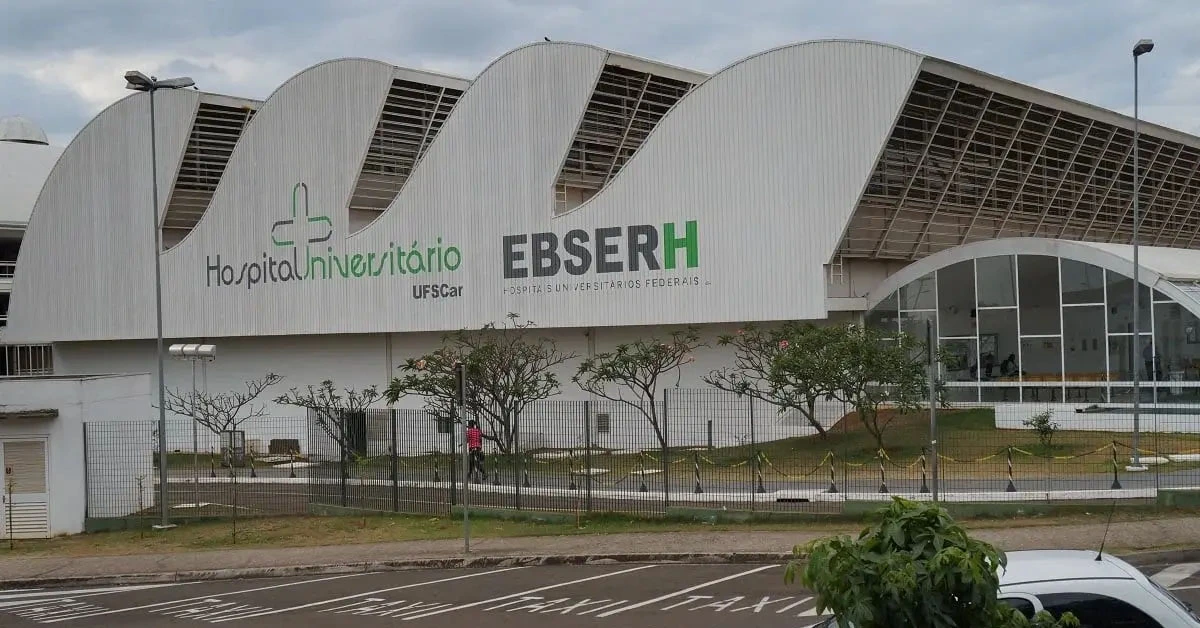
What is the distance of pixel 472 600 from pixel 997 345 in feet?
79.0

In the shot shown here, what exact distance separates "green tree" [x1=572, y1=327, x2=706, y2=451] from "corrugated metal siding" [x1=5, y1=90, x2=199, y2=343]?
22.5m

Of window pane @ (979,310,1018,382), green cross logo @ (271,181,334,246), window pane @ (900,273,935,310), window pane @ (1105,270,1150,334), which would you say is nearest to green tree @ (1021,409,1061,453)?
window pane @ (1105,270,1150,334)

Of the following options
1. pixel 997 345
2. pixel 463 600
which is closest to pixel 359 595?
pixel 463 600

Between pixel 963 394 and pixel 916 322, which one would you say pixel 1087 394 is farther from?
pixel 916 322

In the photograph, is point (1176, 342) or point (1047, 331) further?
point (1047, 331)

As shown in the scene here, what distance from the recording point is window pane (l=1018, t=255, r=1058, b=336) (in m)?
34.1

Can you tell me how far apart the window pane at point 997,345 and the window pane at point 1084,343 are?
155cm

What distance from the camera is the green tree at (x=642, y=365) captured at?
34750mm

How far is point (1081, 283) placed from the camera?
110 feet

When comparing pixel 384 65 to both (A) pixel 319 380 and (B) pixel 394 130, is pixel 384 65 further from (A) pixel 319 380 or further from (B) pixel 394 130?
(A) pixel 319 380

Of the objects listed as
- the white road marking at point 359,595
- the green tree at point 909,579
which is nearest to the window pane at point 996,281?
the white road marking at point 359,595

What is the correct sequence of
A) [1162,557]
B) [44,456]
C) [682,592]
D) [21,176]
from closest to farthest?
[682,592], [1162,557], [44,456], [21,176]

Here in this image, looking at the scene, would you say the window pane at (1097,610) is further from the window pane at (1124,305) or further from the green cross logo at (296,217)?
the green cross logo at (296,217)

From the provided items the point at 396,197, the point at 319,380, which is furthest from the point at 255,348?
the point at 396,197
